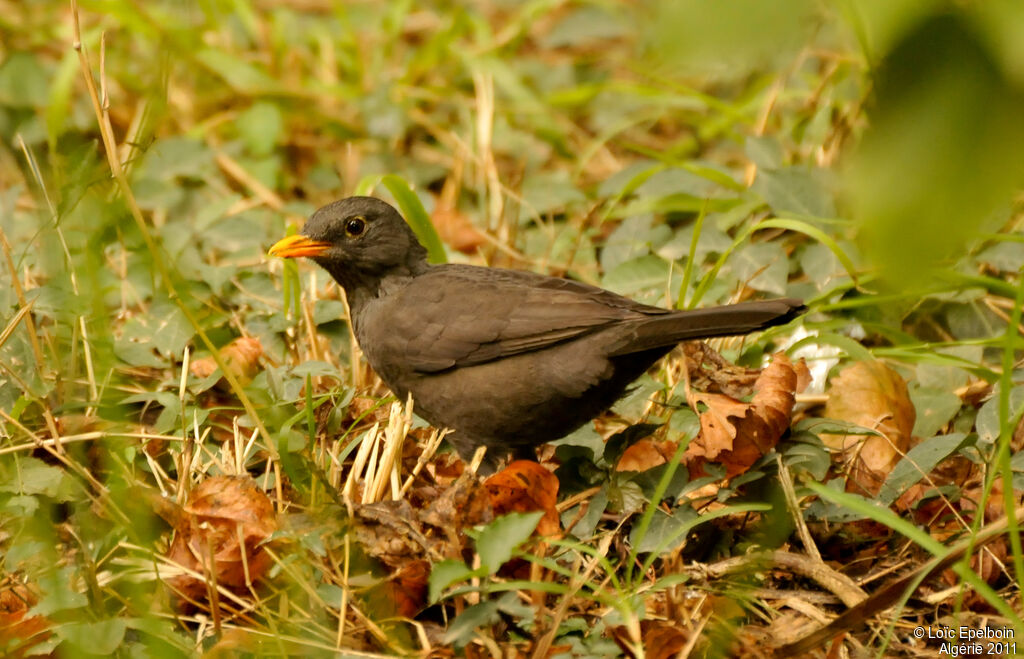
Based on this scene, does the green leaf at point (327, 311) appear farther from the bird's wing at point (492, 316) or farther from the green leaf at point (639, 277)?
the green leaf at point (639, 277)

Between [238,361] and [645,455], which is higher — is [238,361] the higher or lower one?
the higher one

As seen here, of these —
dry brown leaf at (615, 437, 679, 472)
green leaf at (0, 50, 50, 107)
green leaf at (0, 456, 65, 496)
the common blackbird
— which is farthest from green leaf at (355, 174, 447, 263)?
green leaf at (0, 50, 50, 107)

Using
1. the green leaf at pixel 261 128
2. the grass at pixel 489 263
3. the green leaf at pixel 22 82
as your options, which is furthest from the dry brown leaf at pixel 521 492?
the green leaf at pixel 22 82

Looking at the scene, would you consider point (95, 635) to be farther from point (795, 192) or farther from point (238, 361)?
point (795, 192)

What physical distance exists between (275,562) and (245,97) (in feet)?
13.2

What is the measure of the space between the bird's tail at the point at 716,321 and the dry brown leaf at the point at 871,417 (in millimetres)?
738

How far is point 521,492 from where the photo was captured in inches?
129

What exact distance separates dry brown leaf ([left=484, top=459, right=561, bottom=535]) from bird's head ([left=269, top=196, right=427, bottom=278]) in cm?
128

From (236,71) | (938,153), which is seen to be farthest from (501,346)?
(236,71)

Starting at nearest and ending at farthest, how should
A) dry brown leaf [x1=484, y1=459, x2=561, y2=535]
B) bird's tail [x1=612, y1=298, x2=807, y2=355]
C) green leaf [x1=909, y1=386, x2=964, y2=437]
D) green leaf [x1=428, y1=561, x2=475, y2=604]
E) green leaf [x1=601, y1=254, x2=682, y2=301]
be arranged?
green leaf [x1=428, y1=561, x2=475, y2=604] < bird's tail [x1=612, y1=298, x2=807, y2=355] < dry brown leaf [x1=484, y1=459, x2=561, y2=535] < green leaf [x1=909, y1=386, x2=964, y2=437] < green leaf [x1=601, y1=254, x2=682, y2=301]

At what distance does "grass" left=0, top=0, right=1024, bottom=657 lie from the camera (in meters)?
1.48

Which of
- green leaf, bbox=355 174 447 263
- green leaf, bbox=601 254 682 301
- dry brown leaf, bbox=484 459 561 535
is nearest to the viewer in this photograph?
dry brown leaf, bbox=484 459 561 535

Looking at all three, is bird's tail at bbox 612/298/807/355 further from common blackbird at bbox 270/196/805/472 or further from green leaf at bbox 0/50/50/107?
green leaf at bbox 0/50/50/107

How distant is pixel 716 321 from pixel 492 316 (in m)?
0.96
